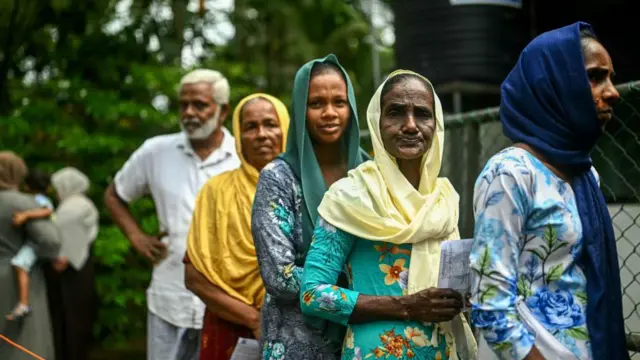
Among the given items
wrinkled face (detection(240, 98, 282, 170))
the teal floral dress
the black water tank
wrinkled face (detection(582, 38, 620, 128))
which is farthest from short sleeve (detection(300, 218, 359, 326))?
the black water tank

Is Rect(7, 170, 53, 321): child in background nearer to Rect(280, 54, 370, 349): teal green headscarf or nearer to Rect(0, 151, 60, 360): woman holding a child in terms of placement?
Rect(0, 151, 60, 360): woman holding a child

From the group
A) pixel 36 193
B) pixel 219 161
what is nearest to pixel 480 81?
pixel 219 161

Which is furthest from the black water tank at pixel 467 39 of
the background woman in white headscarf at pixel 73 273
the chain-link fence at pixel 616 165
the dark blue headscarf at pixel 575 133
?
the background woman in white headscarf at pixel 73 273

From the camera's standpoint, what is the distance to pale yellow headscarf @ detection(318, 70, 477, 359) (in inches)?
130

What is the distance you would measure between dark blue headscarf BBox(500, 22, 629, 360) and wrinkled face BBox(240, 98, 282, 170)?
206 centimetres

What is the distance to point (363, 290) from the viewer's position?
3.38m

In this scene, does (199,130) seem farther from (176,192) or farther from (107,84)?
(107,84)

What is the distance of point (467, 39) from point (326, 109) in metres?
2.34

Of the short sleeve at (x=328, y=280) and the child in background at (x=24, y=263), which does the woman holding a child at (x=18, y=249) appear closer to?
the child in background at (x=24, y=263)

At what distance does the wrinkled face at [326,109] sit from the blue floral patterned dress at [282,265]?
0.61 ft

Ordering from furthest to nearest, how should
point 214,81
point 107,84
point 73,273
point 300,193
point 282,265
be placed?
point 107,84
point 73,273
point 214,81
point 300,193
point 282,265

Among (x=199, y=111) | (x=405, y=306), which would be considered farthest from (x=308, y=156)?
(x=199, y=111)

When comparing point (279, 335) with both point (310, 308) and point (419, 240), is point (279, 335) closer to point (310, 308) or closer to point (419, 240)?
point (310, 308)

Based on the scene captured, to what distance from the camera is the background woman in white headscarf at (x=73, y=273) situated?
371 inches
